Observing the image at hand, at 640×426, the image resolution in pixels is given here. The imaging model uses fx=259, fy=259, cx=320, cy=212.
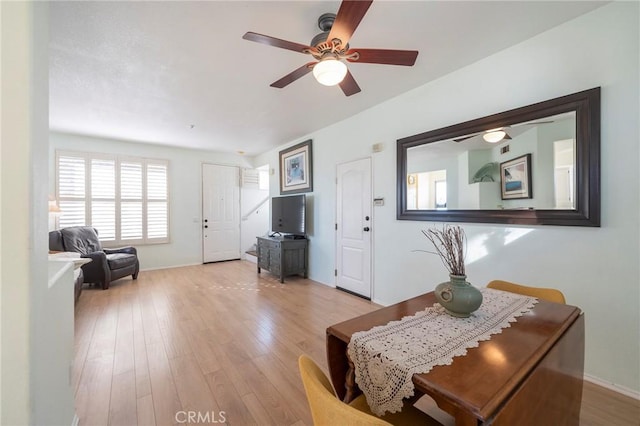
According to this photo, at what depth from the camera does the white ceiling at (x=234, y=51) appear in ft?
5.79

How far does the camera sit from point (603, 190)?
5.90ft

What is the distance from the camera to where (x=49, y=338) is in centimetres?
106

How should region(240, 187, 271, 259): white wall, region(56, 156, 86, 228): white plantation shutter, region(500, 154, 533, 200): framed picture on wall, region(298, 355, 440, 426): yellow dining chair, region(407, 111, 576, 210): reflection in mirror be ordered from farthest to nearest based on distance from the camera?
1. region(240, 187, 271, 259): white wall
2. region(56, 156, 86, 228): white plantation shutter
3. region(500, 154, 533, 200): framed picture on wall
4. region(407, 111, 576, 210): reflection in mirror
5. region(298, 355, 440, 426): yellow dining chair

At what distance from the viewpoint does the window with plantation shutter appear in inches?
182

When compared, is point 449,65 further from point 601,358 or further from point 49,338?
point 49,338

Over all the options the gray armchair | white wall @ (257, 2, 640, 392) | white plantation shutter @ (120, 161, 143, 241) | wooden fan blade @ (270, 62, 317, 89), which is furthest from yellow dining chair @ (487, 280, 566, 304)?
white plantation shutter @ (120, 161, 143, 241)

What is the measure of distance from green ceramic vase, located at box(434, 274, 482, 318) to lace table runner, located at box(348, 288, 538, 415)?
1.8 inches

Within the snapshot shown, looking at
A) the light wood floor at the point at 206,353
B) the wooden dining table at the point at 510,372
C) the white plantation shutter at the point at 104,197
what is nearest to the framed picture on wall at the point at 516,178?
the wooden dining table at the point at 510,372

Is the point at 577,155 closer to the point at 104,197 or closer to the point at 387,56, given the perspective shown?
the point at 387,56

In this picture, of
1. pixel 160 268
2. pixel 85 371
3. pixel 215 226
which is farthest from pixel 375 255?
pixel 160 268

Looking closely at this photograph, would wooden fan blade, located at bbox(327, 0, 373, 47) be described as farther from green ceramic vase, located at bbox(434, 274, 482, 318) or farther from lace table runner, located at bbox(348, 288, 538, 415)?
lace table runner, located at bbox(348, 288, 538, 415)

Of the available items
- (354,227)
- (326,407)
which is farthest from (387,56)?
(354,227)

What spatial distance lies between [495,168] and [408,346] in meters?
2.09

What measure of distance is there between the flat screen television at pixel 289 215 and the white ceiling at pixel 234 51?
148 centimetres
